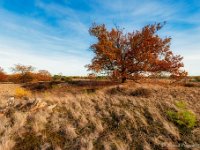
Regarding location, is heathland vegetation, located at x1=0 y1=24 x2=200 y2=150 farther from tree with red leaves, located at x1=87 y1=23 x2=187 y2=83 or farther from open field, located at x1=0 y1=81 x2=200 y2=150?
tree with red leaves, located at x1=87 y1=23 x2=187 y2=83

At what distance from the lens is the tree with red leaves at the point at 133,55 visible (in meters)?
21.8

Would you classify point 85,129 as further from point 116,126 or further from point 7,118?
point 7,118

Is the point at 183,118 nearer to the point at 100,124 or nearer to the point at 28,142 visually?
the point at 100,124

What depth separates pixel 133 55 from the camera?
22203 millimetres

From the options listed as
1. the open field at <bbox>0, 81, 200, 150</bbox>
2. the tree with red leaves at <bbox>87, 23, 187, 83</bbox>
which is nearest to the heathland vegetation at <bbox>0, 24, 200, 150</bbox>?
the open field at <bbox>0, 81, 200, 150</bbox>

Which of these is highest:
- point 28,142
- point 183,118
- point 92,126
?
point 183,118

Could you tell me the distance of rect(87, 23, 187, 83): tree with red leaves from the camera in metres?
21.8

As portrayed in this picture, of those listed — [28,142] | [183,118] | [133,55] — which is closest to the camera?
[28,142]

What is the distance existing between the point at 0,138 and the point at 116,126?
174 inches

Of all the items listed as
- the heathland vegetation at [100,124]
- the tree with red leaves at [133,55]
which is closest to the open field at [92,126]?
the heathland vegetation at [100,124]

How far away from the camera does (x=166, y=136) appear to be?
8.18m

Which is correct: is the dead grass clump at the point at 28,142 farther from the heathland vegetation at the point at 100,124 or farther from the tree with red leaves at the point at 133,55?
the tree with red leaves at the point at 133,55

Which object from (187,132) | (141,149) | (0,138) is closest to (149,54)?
(187,132)

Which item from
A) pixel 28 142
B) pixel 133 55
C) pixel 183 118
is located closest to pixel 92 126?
pixel 28 142
